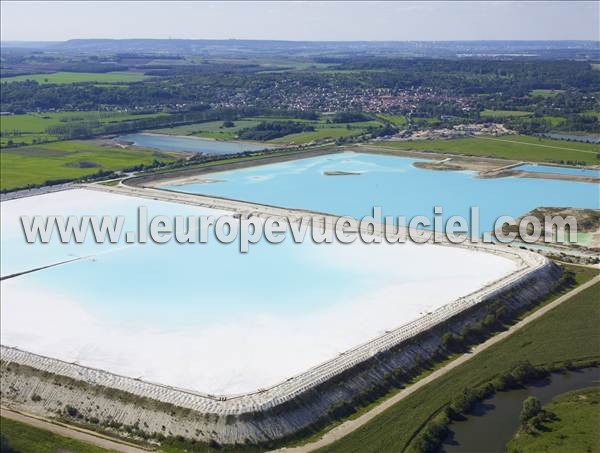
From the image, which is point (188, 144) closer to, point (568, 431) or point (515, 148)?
point (515, 148)

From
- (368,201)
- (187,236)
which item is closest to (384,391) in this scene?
(187,236)

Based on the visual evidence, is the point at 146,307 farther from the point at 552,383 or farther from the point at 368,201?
the point at 368,201

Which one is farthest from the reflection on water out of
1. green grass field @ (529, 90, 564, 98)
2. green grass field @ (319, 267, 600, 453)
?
green grass field @ (529, 90, 564, 98)

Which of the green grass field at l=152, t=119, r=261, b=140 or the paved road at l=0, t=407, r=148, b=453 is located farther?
the green grass field at l=152, t=119, r=261, b=140

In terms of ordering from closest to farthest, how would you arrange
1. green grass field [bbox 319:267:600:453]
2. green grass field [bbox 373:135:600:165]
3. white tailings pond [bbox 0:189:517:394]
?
green grass field [bbox 319:267:600:453] < white tailings pond [bbox 0:189:517:394] < green grass field [bbox 373:135:600:165]

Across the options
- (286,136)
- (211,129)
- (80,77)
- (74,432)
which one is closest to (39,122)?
(211,129)

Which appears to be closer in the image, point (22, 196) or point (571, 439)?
point (571, 439)

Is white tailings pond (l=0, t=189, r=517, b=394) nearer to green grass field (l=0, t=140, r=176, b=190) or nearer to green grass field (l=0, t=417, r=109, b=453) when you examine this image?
green grass field (l=0, t=417, r=109, b=453)

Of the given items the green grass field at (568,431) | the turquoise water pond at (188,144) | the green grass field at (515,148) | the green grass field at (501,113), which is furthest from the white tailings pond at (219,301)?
the green grass field at (501,113)
